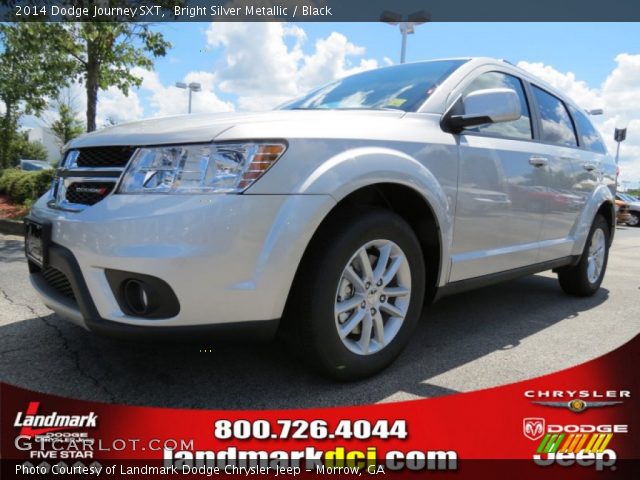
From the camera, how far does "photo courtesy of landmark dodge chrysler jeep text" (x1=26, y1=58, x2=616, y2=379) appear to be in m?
1.93

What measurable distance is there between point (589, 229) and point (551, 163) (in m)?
1.03

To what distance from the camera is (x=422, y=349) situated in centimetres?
296

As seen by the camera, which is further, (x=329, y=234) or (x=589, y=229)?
(x=589, y=229)

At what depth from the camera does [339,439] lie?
1854mm

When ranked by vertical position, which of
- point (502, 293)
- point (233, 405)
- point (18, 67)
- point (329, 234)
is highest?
point (18, 67)

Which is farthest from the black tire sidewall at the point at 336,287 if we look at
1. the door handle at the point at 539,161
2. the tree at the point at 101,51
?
the tree at the point at 101,51

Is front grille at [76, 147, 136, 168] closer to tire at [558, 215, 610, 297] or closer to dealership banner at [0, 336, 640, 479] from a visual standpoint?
dealership banner at [0, 336, 640, 479]

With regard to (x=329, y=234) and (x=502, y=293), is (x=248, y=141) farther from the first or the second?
(x=502, y=293)

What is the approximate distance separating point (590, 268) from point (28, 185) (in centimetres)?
1068

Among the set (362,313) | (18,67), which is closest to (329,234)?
(362,313)

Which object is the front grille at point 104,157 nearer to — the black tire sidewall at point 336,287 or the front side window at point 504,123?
the black tire sidewall at point 336,287

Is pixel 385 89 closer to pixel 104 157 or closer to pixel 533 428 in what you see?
pixel 104 157

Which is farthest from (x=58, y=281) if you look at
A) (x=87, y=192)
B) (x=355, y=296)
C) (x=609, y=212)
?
(x=609, y=212)

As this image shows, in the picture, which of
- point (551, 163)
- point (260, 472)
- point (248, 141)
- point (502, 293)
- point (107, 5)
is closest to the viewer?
point (260, 472)
